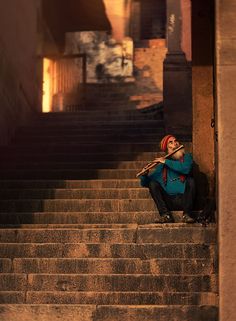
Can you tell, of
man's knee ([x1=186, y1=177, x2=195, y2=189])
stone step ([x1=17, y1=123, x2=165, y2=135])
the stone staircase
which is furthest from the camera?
stone step ([x1=17, y1=123, x2=165, y2=135])

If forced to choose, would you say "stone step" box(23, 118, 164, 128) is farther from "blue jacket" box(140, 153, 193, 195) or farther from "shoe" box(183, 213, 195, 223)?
"shoe" box(183, 213, 195, 223)

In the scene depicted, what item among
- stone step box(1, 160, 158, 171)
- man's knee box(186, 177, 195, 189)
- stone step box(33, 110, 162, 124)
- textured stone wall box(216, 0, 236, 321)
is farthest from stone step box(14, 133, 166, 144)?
textured stone wall box(216, 0, 236, 321)

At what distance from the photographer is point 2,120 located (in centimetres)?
1231

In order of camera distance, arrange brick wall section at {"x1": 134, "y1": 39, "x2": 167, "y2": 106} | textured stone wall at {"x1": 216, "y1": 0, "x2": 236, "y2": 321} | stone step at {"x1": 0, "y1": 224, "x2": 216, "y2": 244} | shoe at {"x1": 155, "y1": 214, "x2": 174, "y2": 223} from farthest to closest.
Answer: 1. brick wall section at {"x1": 134, "y1": 39, "x2": 167, "y2": 106}
2. shoe at {"x1": 155, "y1": 214, "x2": 174, "y2": 223}
3. stone step at {"x1": 0, "y1": 224, "x2": 216, "y2": 244}
4. textured stone wall at {"x1": 216, "y1": 0, "x2": 236, "y2": 321}

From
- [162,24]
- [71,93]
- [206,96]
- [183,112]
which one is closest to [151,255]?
[206,96]

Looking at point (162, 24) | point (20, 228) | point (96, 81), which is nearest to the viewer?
point (20, 228)

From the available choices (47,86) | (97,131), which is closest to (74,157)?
(97,131)

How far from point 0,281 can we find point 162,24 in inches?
907

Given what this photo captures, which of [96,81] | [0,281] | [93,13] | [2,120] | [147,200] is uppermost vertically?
[93,13]

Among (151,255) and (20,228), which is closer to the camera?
(151,255)

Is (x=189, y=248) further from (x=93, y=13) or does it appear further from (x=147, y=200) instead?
(x=93, y=13)

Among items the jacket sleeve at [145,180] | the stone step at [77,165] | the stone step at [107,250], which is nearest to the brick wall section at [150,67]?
the stone step at [77,165]

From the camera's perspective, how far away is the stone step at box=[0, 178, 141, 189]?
941cm

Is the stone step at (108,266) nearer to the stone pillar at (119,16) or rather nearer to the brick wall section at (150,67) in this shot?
the brick wall section at (150,67)
